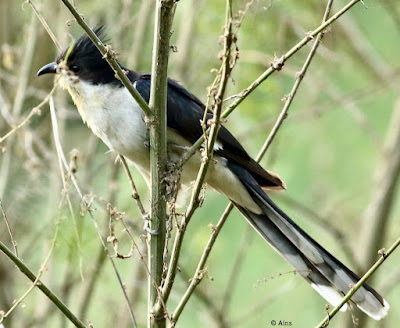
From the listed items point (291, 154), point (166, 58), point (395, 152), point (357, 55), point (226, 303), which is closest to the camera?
point (166, 58)

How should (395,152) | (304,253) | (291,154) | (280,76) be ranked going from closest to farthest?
(304,253)
(395,152)
(280,76)
(291,154)

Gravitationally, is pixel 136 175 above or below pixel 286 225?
above

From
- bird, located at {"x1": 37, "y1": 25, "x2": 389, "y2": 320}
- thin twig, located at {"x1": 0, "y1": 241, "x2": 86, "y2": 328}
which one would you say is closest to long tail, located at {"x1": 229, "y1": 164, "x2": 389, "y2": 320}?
bird, located at {"x1": 37, "y1": 25, "x2": 389, "y2": 320}

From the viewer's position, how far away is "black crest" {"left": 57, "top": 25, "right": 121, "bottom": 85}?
137 inches

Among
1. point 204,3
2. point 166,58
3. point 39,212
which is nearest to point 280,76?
point 204,3

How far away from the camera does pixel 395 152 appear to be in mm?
4488

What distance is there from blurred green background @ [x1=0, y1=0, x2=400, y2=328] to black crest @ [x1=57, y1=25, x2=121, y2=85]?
45cm

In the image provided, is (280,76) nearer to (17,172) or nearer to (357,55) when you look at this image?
(357,55)

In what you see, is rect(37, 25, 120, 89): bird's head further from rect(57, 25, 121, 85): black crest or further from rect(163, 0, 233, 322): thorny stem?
rect(163, 0, 233, 322): thorny stem

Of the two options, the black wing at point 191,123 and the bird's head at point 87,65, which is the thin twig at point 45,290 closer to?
the black wing at point 191,123

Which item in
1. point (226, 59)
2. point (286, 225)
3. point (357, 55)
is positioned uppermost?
point (357, 55)

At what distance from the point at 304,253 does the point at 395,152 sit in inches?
64.3

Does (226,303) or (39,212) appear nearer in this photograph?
(226,303)

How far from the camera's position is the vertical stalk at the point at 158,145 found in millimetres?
2156
